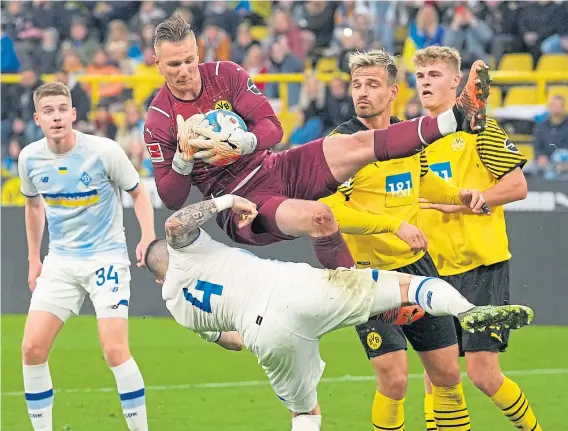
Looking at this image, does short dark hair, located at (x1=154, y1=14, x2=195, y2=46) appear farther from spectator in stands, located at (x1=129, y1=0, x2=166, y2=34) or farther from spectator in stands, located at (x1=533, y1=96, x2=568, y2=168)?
spectator in stands, located at (x1=129, y1=0, x2=166, y2=34)

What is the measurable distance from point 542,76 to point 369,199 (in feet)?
29.9

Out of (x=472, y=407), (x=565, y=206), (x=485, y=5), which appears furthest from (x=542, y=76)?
(x=472, y=407)

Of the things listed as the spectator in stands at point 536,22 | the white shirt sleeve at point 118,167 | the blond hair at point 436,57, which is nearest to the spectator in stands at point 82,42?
the spectator in stands at point 536,22

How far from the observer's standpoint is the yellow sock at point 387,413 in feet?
23.2

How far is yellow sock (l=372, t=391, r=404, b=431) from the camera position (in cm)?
707

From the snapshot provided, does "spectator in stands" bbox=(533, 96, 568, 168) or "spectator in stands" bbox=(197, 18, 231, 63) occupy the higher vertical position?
"spectator in stands" bbox=(197, 18, 231, 63)

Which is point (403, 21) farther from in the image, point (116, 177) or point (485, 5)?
point (116, 177)

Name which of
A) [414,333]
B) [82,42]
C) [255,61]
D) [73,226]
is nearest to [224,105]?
[73,226]

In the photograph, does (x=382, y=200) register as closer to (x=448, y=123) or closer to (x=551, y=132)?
(x=448, y=123)

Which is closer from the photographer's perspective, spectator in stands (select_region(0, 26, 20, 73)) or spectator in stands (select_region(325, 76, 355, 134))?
spectator in stands (select_region(325, 76, 355, 134))

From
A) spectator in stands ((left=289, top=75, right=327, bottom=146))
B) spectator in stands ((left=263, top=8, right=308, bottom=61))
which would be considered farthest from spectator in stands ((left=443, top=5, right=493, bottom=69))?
spectator in stands ((left=263, top=8, right=308, bottom=61))

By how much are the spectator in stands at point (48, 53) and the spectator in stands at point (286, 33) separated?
378 cm

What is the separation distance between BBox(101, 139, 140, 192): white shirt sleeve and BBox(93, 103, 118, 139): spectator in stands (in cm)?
985

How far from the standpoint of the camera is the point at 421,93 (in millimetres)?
7734
